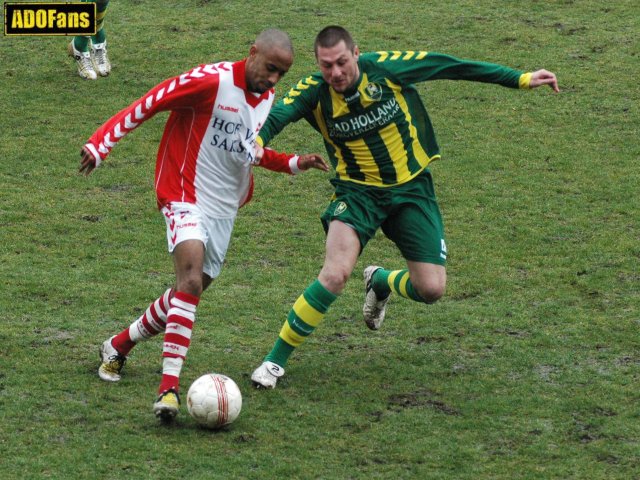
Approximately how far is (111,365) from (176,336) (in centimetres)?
75

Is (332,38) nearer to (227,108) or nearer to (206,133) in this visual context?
(227,108)

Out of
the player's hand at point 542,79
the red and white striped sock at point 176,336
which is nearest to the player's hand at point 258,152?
the red and white striped sock at point 176,336

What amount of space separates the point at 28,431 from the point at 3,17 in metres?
11.0

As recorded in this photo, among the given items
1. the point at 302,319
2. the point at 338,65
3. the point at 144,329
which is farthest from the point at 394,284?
the point at 144,329

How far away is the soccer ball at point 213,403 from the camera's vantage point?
639 cm

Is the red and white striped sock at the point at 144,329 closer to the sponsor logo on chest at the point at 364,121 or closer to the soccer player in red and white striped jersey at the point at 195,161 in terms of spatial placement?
the soccer player in red and white striped jersey at the point at 195,161

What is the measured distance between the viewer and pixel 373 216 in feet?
24.6

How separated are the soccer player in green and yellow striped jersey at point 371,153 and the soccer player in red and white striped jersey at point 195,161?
0.28 metres

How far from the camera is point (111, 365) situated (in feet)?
23.7

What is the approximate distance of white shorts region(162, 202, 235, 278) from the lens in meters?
6.83

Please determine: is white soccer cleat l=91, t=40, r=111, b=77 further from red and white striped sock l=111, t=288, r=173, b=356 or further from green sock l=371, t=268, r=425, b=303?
red and white striped sock l=111, t=288, r=173, b=356

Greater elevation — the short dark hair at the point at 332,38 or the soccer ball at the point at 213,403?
the short dark hair at the point at 332,38

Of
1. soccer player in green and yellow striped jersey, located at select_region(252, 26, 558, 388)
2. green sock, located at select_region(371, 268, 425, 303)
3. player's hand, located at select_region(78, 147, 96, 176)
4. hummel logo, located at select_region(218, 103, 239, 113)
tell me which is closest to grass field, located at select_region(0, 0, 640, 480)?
green sock, located at select_region(371, 268, 425, 303)

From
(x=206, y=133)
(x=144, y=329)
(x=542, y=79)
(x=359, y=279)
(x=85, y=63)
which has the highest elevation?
(x=85, y=63)
